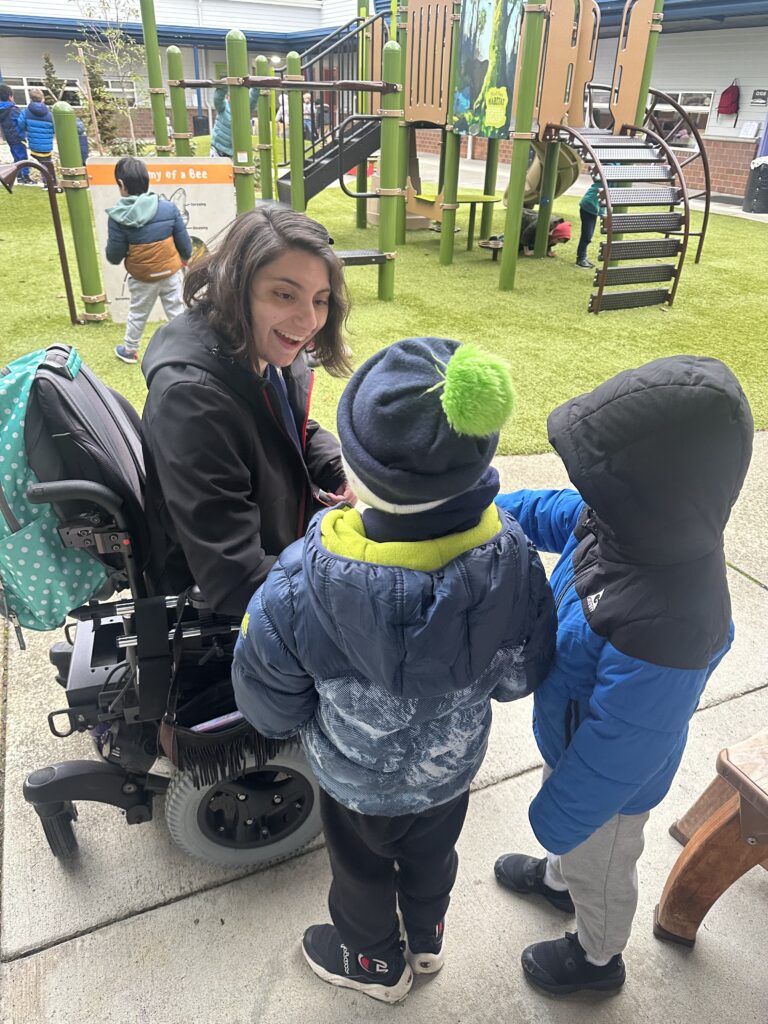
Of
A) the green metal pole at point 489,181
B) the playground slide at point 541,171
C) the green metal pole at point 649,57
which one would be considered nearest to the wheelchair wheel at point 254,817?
the playground slide at point 541,171

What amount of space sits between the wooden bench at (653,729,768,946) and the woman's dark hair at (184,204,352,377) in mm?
1428

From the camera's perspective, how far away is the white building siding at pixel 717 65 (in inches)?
633

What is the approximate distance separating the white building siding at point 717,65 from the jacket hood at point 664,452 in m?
19.0

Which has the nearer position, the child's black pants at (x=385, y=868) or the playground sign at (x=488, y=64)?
the child's black pants at (x=385, y=868)

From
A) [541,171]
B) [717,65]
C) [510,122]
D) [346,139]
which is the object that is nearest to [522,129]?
[510,122]

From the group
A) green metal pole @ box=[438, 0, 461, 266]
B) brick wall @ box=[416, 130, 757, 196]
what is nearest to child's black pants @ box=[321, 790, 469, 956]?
green metal pole @ box=[438, 0, 461, 266]

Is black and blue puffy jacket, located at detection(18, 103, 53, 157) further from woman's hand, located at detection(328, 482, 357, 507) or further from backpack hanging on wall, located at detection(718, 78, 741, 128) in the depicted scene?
backpack hanging on wall, located at detection(718, 78, 741, 128)

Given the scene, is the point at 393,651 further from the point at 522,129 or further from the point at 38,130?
the point at 38,130

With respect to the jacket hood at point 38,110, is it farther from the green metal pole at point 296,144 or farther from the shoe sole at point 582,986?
the shoe sole at point 582,986

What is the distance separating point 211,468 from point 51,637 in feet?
5.44

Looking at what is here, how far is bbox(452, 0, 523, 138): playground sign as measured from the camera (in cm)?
711

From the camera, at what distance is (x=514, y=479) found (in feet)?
12.8

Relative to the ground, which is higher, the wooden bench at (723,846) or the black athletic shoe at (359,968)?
the wooden bench at (723,846)

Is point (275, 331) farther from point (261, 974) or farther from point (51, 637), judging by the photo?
point (51, 637)
